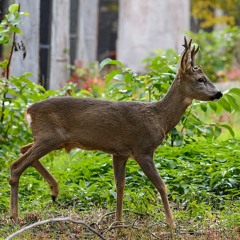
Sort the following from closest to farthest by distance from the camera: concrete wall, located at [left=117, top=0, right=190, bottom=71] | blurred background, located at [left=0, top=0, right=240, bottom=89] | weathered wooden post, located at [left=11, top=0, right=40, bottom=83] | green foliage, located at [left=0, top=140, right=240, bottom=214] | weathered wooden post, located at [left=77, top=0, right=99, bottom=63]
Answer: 1. green foliage, located at [left=0, top=140, right=240, bottom=214]
2. weathered wooden post, located at [left=11, top=0, right=40, bottom=83]
3. blurred background, located at [left=0, top=0, right=240, bottom=89]
4. weathered wooden post, located at [left=77, top=0, right=99, bottom=63]
5. concrete wall, located at [left=117, top=0, right=190, bottom=71]

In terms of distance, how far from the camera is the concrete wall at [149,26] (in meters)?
23.9

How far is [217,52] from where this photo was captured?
72.1 ft

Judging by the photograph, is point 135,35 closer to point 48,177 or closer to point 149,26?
point 149,26

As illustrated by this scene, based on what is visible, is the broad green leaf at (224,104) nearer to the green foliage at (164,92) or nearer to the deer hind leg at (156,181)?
the green foliage at (164,92)

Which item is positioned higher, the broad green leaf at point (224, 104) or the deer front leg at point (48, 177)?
the broad green leaf at point (224, 104)

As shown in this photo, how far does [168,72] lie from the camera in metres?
10.2

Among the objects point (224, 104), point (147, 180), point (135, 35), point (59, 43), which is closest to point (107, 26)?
point (135, 35)

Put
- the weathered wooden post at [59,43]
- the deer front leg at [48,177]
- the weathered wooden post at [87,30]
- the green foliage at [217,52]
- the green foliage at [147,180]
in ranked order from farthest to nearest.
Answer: the green foliage at [217,52] < the weathered wooden post at [87,30] < the weathered wooden post at [59,43] < the green foliage at [147,180] < the deer front leg at [48,177]

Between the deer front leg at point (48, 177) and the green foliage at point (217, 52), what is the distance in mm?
11554

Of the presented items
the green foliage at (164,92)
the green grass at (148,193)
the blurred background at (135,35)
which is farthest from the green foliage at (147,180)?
the blurred background at (135,35)

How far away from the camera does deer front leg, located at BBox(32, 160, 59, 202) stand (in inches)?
327

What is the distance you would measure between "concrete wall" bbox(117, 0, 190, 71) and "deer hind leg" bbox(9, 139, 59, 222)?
52.0 ft

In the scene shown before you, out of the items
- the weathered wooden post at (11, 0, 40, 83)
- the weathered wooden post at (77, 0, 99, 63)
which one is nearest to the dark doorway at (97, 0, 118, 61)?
the weathered wooden post at (77, 0, 99, 63)

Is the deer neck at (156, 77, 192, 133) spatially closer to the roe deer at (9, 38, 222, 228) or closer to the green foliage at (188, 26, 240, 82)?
the roe deer at (9, 38, 222, 228)
